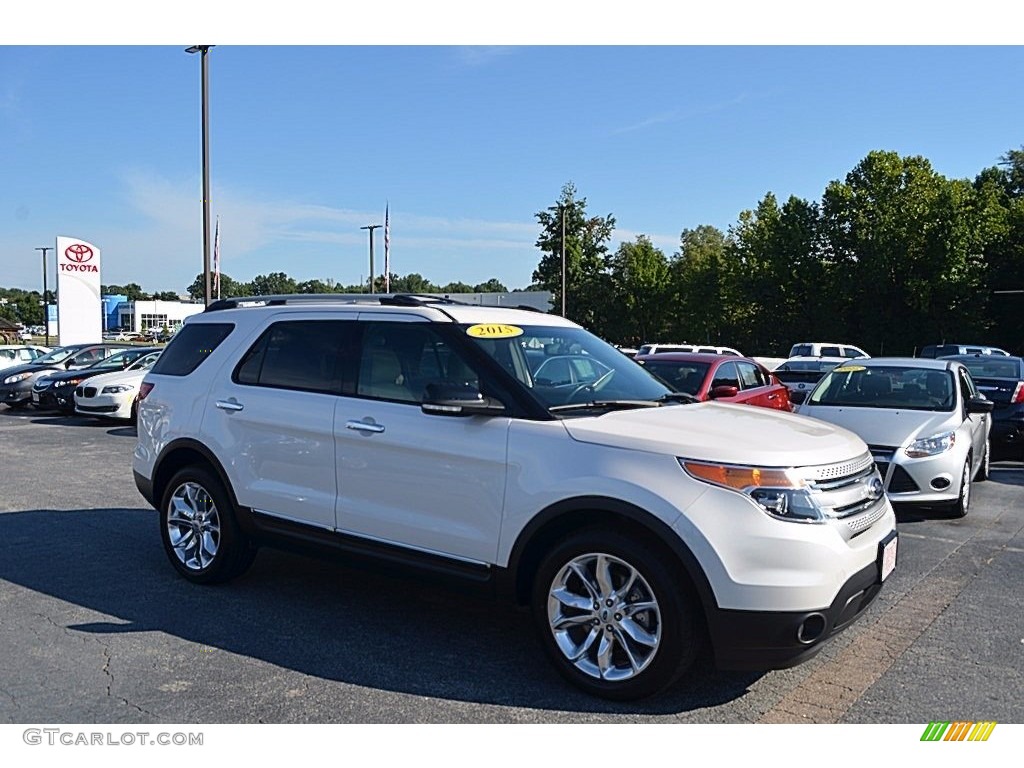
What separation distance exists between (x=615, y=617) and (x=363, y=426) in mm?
1757

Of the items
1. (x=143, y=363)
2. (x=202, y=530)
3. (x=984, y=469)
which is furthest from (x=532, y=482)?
(x=143, y=363)

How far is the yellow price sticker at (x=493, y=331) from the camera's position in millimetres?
4855

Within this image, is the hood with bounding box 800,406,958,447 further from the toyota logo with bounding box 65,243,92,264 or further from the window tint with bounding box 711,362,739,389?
the toyota logo with bounding box 65,243,92,264

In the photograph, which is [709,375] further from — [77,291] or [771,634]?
[77,291]

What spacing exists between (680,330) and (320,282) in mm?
27690

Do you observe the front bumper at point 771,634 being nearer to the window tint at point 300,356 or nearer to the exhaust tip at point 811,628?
the exhaust tip at point 811,628

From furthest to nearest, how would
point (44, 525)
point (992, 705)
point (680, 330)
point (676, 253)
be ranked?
point (676, 253) → point (680, 330) → point (44, 525) → point (992, 705)

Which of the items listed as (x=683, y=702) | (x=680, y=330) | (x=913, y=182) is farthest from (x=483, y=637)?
(x=680, y=330)

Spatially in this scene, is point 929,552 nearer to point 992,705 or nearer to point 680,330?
point 992,705

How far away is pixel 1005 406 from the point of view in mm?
12031

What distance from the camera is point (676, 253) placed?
88.9m

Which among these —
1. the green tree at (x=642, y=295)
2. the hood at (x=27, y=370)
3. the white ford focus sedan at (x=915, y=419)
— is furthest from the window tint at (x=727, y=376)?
the green tree at (x=642, y=295)

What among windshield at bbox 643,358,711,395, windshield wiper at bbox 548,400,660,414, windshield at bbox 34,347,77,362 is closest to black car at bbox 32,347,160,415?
windshield at bbox 34,347,77,362

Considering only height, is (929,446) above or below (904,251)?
below
